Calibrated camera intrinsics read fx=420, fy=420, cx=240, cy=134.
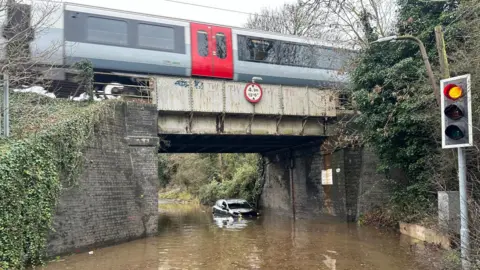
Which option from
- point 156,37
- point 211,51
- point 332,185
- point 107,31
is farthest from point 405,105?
point 107,31

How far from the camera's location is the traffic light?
6.14m

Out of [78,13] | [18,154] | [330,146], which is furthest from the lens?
[330,146]

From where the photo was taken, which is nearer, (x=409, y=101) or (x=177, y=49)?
(x=409, y=101)

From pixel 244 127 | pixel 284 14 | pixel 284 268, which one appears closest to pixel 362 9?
pixel 244 127

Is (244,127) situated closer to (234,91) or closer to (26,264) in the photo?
(234,91)

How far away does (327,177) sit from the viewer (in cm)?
2109

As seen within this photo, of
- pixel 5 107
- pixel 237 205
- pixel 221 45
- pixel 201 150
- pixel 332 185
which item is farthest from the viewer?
pixel 237 205

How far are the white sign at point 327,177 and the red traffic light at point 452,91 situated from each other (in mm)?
14705

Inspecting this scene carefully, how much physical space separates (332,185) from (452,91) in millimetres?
14833

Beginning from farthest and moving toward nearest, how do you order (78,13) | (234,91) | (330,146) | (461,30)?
(330,146), (234,91), (78,13), (461,30)

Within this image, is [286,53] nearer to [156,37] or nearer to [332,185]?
[156,37]

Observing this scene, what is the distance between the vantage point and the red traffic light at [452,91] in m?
6.24

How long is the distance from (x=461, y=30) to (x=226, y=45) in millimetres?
9033

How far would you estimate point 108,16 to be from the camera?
16000 mm
